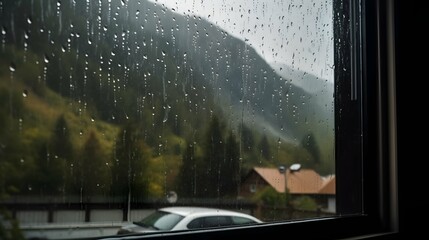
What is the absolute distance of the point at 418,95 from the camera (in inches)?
65.2

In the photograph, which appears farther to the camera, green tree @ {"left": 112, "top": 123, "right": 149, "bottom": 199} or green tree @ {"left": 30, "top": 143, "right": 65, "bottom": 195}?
green tree @ {"left": 112, "top": 123, "right": 149, "bottom": 199}

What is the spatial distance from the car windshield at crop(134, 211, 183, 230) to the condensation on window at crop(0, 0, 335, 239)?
0.01 meters

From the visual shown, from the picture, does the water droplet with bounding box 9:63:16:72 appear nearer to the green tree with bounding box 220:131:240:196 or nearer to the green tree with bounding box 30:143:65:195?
the green tree with bounding box 30:143:65:195

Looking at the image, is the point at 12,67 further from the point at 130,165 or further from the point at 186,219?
the point at 186,219

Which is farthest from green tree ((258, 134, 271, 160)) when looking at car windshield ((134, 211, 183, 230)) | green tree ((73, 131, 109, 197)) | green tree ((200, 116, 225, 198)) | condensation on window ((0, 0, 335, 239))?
green tree ((73, 131, 109, 197))

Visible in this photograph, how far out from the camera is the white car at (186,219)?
3.16 ft

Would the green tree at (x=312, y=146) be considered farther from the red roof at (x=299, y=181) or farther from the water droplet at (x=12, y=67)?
the water droplet at (x=12, y=67)

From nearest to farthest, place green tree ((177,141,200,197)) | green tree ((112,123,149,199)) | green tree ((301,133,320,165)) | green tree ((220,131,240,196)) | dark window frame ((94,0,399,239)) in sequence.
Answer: green tree ((112,123,149,199))
green tree ((177,141,200,197))
green tree ((220,131,240,196))
green tree ((301,133,320,165))
dark window frame ((94,0,399,239))

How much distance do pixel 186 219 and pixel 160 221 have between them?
0.07 metres

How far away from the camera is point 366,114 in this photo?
1584mm

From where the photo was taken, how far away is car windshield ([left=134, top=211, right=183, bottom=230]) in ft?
3.18

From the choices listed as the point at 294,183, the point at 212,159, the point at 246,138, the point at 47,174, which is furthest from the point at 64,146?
the point at 294,183

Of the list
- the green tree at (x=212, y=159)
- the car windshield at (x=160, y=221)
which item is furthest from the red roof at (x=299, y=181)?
the car windshield at (x=160, y=221)

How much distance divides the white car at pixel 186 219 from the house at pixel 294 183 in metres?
0.07
